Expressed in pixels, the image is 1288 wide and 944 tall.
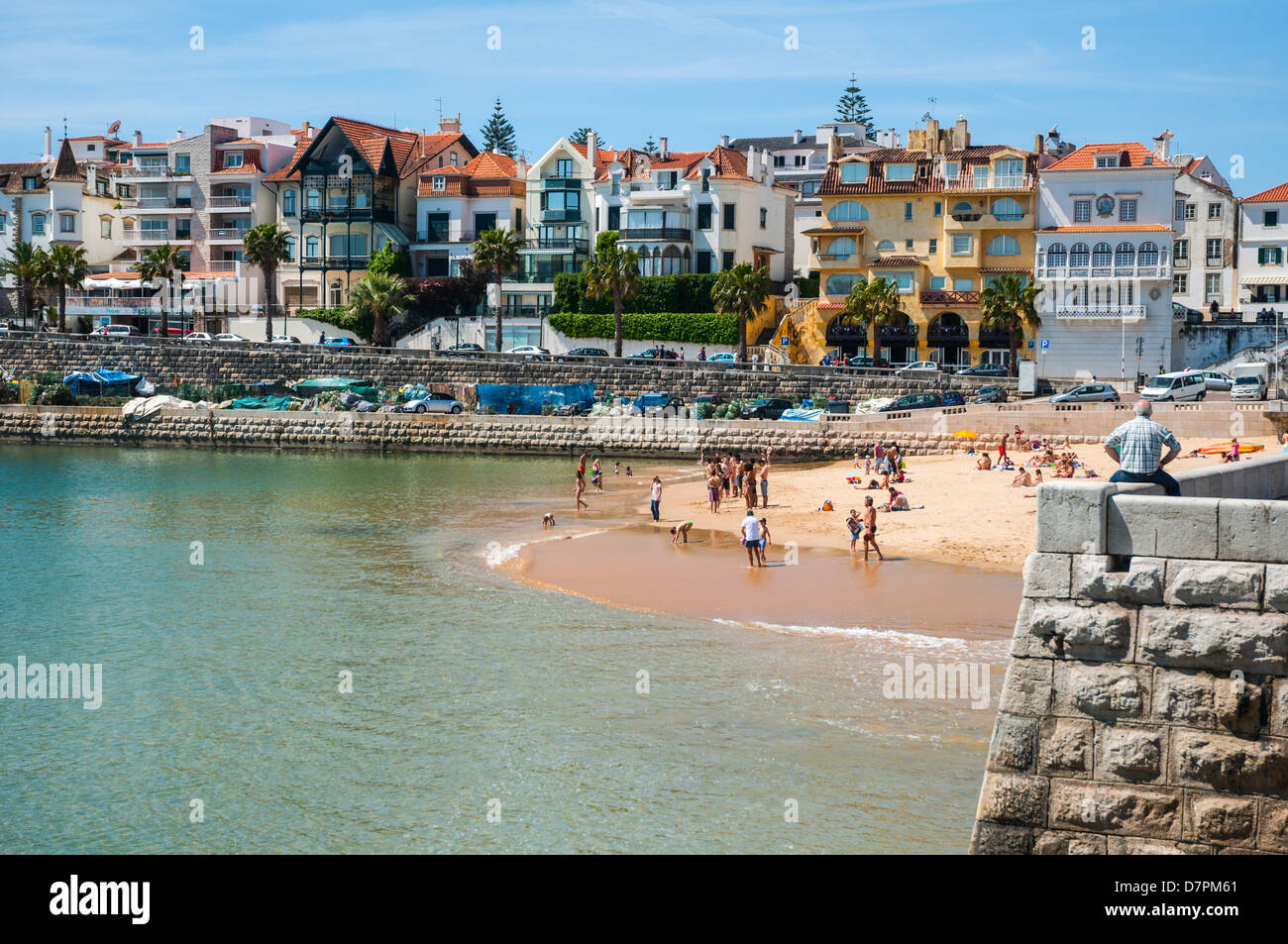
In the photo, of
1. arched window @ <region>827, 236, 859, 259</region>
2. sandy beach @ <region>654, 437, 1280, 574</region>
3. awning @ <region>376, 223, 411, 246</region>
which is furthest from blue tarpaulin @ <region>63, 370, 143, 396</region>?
arched window @ <region>827, 236, 859, 259</region>

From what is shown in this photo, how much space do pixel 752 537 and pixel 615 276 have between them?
4647 centimetres

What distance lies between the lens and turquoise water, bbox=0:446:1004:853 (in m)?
14.1

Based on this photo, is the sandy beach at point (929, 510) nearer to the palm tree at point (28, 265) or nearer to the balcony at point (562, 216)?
the balcony at point (562, 216)

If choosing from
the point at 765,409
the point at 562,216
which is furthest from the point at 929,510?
the point at 562,216

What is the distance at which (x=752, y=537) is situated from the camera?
27.0 meters

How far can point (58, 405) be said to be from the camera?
222ft

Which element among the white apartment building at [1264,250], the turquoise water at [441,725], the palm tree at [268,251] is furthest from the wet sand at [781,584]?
the white apartment building at [1264,250]

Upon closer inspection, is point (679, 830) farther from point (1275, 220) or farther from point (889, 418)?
point (1275, 220)

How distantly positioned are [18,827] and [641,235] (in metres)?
64.6

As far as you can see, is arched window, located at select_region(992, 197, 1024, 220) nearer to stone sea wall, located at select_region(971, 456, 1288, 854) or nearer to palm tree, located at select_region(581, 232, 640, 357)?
palm tree, located at select_region(581, 232, 640, 357)

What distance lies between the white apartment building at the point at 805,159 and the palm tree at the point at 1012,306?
20178 millimetres

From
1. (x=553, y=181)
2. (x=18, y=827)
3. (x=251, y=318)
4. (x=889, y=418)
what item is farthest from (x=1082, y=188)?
(x=18, y=827)
